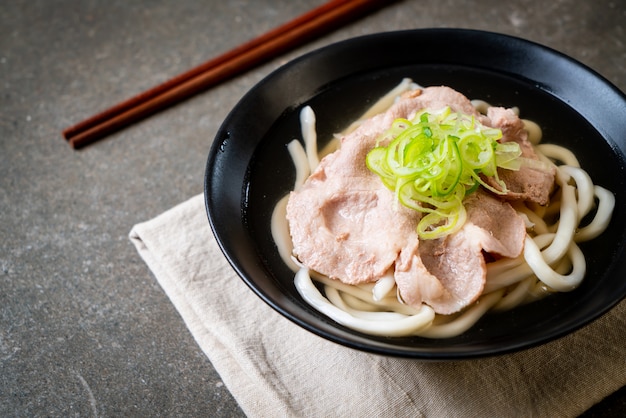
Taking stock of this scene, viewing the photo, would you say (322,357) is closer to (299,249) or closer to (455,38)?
(299,249)

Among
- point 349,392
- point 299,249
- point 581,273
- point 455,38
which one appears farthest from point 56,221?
point 581,273

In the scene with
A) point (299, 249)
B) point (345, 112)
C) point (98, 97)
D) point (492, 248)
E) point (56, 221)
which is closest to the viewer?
point (492, 248)

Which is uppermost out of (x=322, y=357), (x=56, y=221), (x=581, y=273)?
(x=581, y=273)

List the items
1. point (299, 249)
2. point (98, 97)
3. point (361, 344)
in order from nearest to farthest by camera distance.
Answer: point (361, 344), point (299, 249), point (98, 97)

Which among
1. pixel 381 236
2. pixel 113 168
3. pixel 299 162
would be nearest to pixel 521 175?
pixel 381 236

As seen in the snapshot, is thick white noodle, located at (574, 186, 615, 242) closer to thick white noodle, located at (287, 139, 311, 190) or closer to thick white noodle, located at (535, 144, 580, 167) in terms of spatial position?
thick white noodle, located at (535, 144, 580, 167)

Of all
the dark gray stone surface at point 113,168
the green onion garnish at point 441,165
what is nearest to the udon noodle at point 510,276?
the green onion garnish at point 441,165

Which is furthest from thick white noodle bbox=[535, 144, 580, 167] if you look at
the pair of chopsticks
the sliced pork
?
the pair of chopsticks
